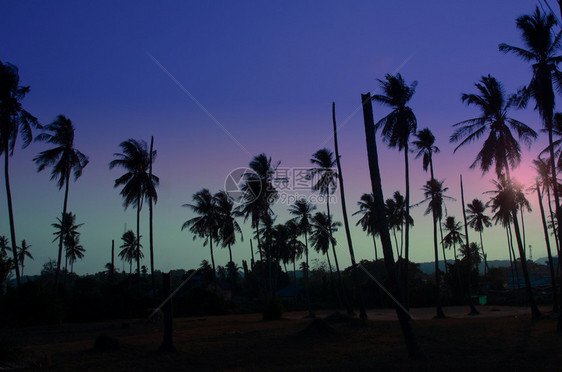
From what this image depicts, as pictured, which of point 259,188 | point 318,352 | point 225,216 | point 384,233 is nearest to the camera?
point 384,233

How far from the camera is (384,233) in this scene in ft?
39.3

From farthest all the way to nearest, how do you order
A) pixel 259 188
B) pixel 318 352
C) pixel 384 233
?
pixel 259 188, pixel 318 352, pixel 384 233

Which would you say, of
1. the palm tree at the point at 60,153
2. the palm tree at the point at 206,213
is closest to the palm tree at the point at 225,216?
the palm tree at the point at 206,213

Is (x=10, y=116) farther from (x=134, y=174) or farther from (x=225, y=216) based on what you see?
(x=225, y=216)

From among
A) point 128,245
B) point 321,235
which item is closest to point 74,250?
point 128,245

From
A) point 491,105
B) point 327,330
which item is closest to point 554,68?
point 491,105

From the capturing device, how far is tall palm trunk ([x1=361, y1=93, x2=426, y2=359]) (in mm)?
11055

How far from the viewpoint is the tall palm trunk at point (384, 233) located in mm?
11055

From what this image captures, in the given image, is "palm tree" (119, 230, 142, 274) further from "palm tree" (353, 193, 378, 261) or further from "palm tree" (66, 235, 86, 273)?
"palm tree" (353, 193, 378, 261)

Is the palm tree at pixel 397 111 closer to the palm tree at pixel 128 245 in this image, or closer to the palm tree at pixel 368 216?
the palm tree at pixel 368 216

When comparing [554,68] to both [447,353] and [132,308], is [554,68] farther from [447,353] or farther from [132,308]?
[132,308]

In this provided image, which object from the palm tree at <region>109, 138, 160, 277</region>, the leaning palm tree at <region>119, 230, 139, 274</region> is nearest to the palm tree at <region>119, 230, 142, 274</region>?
the leaning palm tree at <region>119, 230, 139, 274</region>

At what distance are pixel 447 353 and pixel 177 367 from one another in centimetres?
751

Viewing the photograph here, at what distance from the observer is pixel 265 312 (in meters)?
31.2
